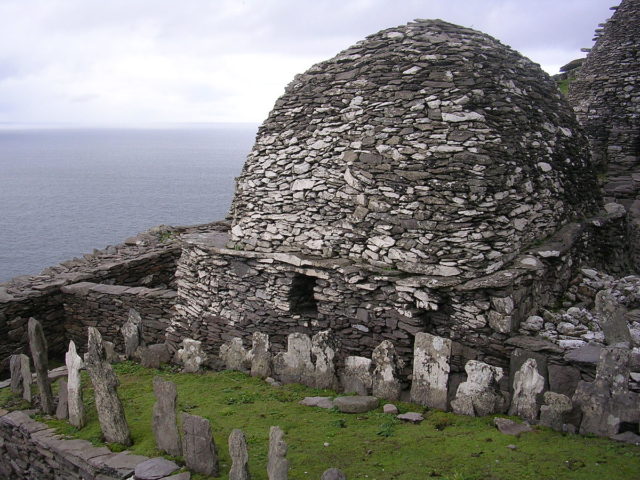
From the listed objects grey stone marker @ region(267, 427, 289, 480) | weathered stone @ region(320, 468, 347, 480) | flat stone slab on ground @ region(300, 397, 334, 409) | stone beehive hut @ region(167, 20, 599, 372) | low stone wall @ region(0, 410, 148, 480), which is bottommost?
low stone wall @ region(0, 410, 148, 480)

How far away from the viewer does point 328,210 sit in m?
9.70

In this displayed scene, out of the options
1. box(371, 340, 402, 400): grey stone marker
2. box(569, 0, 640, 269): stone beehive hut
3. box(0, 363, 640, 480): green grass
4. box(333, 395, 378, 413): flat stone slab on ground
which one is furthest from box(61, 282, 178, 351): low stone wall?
box(569, 0, 640, 269): stone beehive hut

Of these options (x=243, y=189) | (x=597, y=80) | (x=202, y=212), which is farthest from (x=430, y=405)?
(x=202, y=212)

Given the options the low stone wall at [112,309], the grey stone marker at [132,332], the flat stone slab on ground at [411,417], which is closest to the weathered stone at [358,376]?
the flat stone slab on ground at [411,417]

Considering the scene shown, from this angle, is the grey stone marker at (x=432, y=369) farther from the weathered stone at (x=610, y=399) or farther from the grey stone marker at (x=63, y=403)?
the grey stone marker at (x=63, y=403)

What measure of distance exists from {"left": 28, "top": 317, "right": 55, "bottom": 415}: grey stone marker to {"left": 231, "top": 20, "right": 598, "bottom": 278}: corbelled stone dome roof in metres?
3.60

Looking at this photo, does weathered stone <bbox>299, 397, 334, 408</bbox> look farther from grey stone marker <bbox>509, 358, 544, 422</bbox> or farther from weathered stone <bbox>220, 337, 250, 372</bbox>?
grey stone marker <bbox>509, 358, 544, 422</bbox>

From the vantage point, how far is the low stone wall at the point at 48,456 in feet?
23.1

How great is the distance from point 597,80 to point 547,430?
14.7 metres

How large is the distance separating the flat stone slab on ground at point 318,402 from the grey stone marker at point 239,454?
7.21 ft

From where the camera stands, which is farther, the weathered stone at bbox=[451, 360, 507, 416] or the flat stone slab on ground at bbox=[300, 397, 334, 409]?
the flat stone slab on ground at bbox=[300, 397, 334, 409]

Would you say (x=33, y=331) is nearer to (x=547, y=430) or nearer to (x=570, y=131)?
(x=547, y=430)

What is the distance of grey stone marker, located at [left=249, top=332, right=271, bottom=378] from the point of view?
905cm

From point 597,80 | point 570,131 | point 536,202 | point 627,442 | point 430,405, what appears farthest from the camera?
point 597,80
